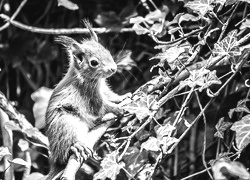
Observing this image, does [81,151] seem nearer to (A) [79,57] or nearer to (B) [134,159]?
(B) [134,159]

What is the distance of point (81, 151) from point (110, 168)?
295 millimetres

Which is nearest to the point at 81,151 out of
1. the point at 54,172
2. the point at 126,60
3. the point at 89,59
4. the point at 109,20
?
the point at 54,172

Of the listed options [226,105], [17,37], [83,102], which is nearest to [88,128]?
[83,102]

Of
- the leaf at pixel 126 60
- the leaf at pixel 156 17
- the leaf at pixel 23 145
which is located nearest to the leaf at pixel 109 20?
the leaf at pixel 126 60

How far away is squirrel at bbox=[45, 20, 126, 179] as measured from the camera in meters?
2.23

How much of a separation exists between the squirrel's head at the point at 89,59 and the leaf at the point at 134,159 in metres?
0.38

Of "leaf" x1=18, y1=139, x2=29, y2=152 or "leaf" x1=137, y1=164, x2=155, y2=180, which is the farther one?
"leaf" x1=18, y1=139, x2=29, y2=152

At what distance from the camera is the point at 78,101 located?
7.76 feet

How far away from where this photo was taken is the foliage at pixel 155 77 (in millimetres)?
1867

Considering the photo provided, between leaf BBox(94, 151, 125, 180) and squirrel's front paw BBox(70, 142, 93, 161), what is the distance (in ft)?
0.48

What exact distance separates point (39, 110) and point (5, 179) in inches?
18.1

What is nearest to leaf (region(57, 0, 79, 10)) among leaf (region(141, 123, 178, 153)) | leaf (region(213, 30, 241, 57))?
leaf (region(213, 30, 241, 57))

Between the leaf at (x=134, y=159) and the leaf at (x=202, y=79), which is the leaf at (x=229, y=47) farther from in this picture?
the leaf at (x=134, y=159)

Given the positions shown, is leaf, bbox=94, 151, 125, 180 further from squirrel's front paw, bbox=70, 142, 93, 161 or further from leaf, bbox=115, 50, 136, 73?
leaf, bbox=115, 50, 136, 73
